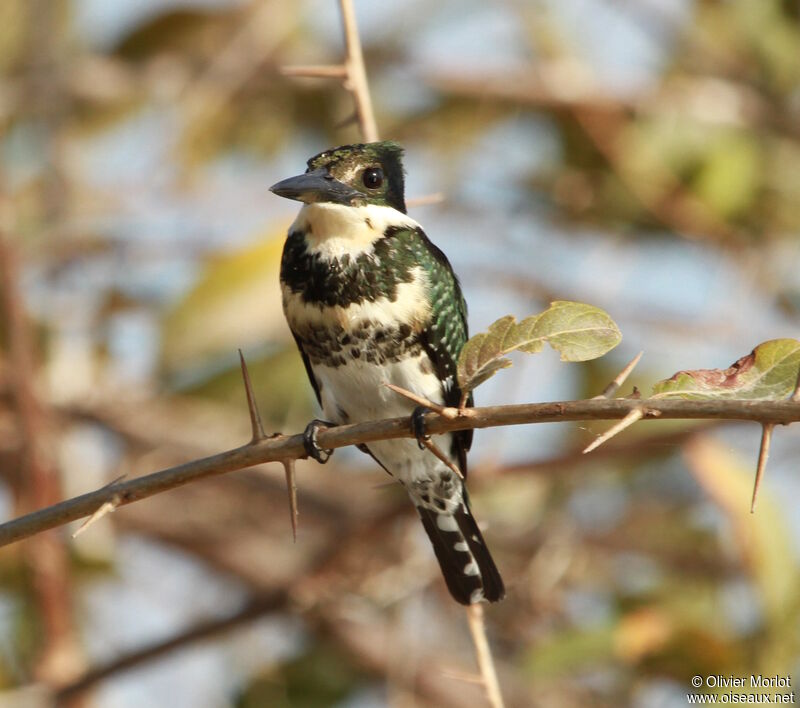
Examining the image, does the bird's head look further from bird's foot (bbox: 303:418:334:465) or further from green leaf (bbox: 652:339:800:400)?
green leaf (bbox: 652:339:800:400)

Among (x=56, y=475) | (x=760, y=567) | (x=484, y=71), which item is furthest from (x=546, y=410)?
(x=484, y=71)

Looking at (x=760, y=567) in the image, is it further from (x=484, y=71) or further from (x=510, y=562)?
(x=484, y=71)

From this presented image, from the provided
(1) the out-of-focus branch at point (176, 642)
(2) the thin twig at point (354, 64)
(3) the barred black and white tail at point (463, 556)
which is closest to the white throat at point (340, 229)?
(2) the thin twig at point (354, 64)

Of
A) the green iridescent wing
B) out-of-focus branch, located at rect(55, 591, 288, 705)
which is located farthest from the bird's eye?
out-of-focus branch, located at rect(55, 591, 288, 705)

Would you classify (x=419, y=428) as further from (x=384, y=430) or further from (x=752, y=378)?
(x=752, y=378)

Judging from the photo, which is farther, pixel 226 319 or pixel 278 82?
pixel 278 82

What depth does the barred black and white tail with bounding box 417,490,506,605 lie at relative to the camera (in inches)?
144

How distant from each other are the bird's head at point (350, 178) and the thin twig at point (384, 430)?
3.30 ft

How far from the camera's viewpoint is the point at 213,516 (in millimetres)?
5594

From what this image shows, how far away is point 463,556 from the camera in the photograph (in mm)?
3773

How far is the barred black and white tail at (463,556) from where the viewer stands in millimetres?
3652

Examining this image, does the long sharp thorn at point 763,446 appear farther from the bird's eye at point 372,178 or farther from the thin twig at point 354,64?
the bird's eye at point 372,178

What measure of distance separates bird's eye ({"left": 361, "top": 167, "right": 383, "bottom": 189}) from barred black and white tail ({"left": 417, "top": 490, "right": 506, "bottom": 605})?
3.21 feet

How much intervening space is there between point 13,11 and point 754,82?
3.70 m
